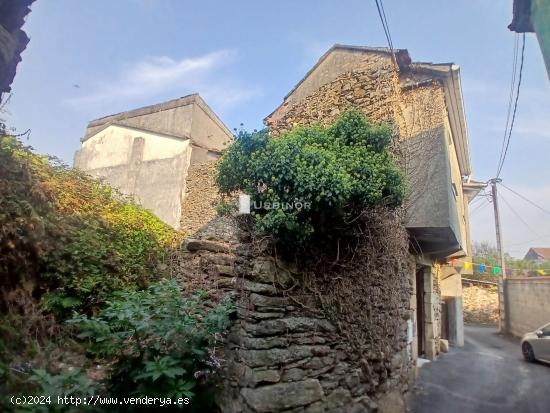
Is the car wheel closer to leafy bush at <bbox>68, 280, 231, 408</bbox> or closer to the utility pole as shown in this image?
the utility pole

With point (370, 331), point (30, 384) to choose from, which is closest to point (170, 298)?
point (30, 384)

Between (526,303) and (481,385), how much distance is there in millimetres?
10376

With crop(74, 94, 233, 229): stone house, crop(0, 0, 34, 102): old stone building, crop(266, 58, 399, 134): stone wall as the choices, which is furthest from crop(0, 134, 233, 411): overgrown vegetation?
crop(74, 94, 233, 229): stone house

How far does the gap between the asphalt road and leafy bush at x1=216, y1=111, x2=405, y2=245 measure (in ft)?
10.9

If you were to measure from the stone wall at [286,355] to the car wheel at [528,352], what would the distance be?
6780 millimetres

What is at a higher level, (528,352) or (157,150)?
(157,150)

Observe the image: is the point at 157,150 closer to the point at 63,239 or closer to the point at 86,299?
the point at 63,239

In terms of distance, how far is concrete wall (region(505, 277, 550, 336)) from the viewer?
12.7 meters

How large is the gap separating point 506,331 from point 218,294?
15.4 meters

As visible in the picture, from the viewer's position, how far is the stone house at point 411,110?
5742 mm

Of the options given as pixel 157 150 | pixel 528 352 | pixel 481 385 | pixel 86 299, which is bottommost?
pixel 481 385

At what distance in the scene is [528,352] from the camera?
875cm

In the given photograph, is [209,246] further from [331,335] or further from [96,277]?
[331,335]

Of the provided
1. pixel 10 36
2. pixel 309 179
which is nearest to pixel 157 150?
pixel 10 36
